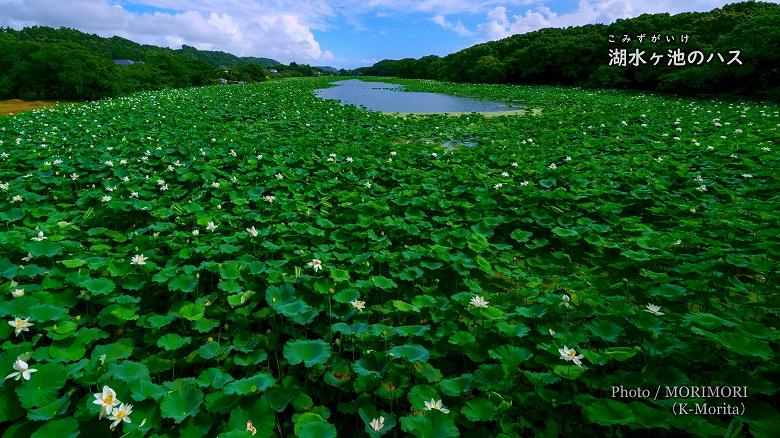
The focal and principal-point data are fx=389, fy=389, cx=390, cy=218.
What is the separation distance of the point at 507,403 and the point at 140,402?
172 centimetres

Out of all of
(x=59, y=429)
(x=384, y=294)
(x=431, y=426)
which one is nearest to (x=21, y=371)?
(x=59, y=429)

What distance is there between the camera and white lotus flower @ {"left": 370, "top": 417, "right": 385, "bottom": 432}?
5.80 feet

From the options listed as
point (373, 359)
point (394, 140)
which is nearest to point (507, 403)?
point (373, 359)

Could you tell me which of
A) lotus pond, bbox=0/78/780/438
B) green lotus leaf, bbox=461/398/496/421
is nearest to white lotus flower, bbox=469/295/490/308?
lotus pond, bbox=0/78/780/438

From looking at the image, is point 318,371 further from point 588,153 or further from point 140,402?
point 588,153

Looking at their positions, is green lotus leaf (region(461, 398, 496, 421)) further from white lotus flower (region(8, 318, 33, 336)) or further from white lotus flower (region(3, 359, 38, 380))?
white lotus flower (region(8, 318, 33, 336))

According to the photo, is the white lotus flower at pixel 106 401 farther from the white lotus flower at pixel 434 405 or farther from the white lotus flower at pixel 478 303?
the white lotus flower at pixel 478 303

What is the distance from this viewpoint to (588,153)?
23.0 ft

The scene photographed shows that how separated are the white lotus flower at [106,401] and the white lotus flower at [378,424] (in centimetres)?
116

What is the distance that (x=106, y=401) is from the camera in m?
1.74

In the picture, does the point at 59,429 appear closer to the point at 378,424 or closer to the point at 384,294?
the point at 378,424

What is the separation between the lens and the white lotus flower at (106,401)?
172cm

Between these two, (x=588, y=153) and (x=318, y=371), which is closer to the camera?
(x=318, y=371)

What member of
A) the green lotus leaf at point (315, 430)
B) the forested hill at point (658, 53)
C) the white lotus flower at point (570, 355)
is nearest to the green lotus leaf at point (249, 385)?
the green lotus leaf at point (315, 430)
